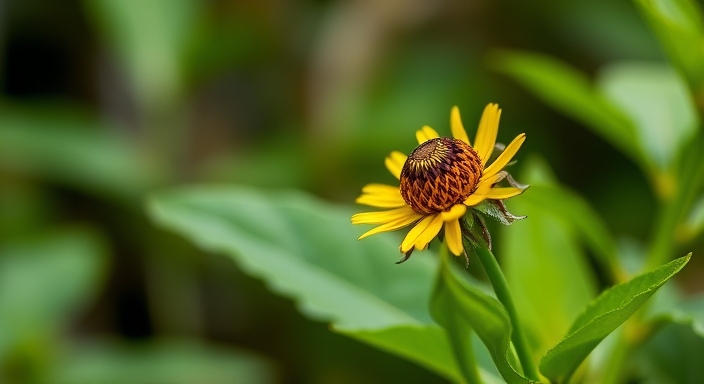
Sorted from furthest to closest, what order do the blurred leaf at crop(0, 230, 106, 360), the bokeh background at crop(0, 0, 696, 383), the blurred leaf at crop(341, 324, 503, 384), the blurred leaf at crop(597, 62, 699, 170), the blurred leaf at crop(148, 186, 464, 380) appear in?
the bokeh background at crop(0, 0, 696, 383) → the blurred leaf at crop(0, 230, 106, 360) → the blurred leaf at crop(597, 62, 699, 170) → the blurred leaf at crop(148, 186, 464, 380) → the blurred leaf at crop(341, 324, 503, 384)

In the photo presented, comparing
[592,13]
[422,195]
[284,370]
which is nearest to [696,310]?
[422,195]

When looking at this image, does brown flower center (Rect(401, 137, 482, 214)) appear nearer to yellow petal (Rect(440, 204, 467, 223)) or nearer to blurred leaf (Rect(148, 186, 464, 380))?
yellow petal (Rect(440, 204, 467, 223))

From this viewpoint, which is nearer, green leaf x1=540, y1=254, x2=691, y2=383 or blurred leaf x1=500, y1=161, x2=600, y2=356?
green leaf x1=540, y1=254, x2=691, y2=383

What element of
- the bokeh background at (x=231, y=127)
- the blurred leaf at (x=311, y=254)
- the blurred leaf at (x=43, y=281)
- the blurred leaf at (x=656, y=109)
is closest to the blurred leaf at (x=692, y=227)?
the blurred leaf at (x=656, y=109)

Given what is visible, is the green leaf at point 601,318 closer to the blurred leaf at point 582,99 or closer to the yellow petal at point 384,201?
the yellow petal at point 384,201

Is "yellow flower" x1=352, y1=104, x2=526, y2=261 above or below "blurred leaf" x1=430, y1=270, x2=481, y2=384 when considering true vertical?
above

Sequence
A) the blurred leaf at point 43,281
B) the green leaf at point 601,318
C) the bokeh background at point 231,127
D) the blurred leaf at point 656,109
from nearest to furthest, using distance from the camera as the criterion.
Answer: the green leaf at point 601,318
the blurred leaf at point 656,109
the blurred leaf at point 43,281
the bokeh background at point 231,127

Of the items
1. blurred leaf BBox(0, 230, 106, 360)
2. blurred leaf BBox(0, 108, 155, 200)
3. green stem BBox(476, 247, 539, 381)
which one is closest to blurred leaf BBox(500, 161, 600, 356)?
green stem BBox(476, 247, 539, 381)
